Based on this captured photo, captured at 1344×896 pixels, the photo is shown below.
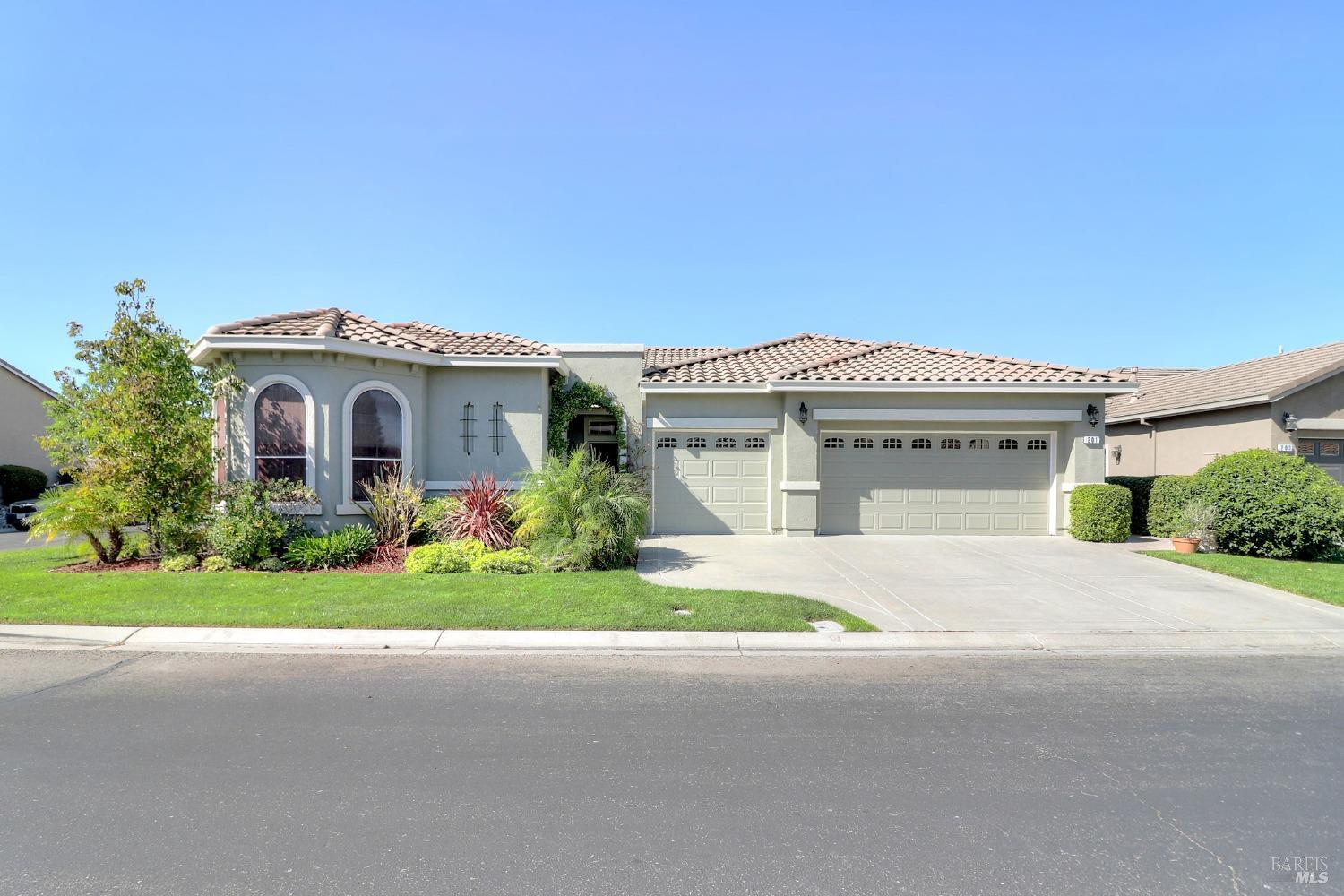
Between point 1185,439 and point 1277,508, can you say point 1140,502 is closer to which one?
point 1277,508

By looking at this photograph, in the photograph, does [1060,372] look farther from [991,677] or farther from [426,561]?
[426,561]

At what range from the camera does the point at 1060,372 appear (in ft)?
48.8

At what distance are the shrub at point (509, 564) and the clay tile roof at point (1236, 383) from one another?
58.8 feet

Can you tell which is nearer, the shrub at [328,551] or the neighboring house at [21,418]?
the shrub at [328,551]

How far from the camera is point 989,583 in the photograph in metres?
9.76

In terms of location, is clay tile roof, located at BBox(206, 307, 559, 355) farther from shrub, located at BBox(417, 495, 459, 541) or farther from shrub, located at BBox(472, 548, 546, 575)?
shrub, located at BBox(472, 548, 546, 575)

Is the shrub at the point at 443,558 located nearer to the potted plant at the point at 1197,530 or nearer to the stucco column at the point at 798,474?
the stucco column at the point at 798,474

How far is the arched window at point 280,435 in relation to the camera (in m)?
11.8

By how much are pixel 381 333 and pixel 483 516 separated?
4.49m

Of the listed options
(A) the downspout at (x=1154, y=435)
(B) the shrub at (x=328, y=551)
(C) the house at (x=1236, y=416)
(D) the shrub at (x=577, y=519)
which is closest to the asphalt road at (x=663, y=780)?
(D) the shrub at (x=577, y=519)

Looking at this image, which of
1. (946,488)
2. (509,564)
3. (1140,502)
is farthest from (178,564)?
(1140,502)

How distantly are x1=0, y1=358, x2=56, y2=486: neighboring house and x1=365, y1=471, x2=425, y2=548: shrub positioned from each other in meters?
22.0

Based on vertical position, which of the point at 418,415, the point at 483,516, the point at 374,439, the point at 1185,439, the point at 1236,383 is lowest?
the point at 483,516

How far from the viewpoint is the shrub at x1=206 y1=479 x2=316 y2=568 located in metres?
10.5
